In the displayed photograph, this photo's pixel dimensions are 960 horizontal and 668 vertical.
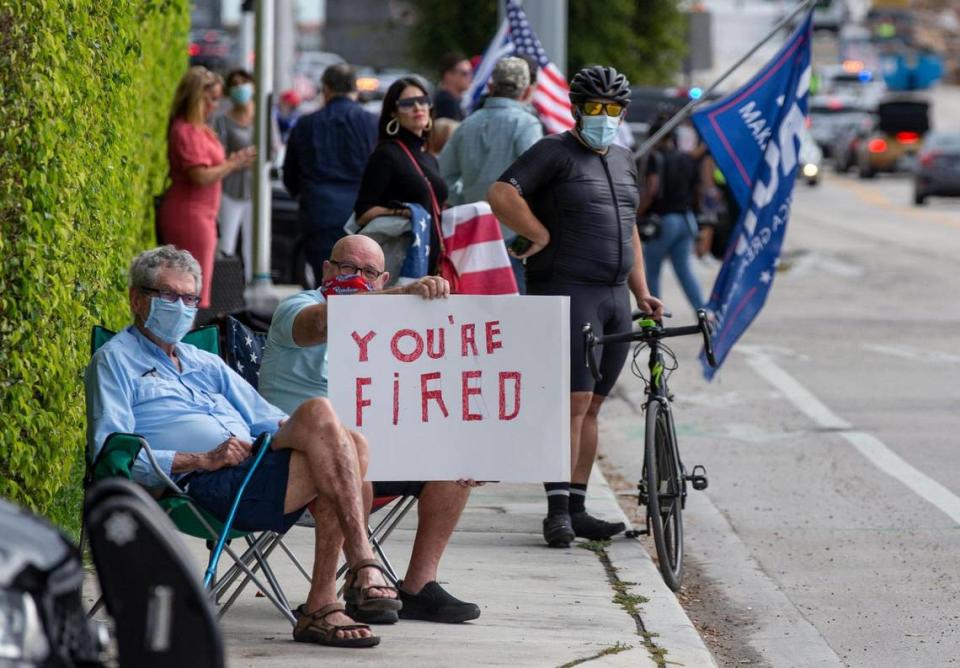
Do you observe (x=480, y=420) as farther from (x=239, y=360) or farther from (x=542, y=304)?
(x=239, y=360)

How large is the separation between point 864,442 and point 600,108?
436 centimetres

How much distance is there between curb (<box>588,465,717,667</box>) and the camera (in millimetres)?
6660

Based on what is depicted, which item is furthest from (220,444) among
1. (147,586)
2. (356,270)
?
(147,586)

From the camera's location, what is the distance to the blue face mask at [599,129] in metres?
8.27

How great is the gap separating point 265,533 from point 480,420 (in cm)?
86

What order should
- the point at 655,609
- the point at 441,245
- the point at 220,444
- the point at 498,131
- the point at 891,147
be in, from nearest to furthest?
1. the point at 220,444
2. the point at 655,609
3. the point at 441,245
4. the point at 498,131
5. the point at 891,147

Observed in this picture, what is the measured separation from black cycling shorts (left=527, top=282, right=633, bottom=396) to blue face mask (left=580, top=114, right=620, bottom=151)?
59 cm

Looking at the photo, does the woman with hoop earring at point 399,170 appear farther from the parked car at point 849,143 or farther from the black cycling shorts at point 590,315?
the parked car at point 849,143

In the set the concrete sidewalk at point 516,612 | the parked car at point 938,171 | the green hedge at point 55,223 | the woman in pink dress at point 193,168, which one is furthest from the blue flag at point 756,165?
the parked car at point 938,171

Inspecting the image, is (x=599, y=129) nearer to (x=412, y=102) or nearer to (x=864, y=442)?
(x=412, y=102)

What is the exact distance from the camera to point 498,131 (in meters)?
10.8

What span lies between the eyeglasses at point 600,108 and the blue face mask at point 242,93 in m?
7.37

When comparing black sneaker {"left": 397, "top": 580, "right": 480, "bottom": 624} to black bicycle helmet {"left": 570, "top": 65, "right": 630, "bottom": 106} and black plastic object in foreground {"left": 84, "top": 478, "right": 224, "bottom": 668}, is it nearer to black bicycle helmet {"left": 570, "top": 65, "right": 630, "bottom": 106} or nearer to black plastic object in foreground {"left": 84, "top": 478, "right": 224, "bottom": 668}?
black bicycle helmet {"left": 570, "top": 65, "right": 630, "bottom": 106}

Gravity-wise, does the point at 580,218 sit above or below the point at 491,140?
below
